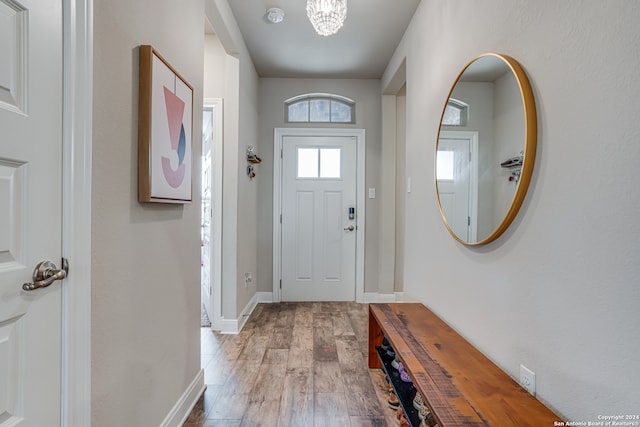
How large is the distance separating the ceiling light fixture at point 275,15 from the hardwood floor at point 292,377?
2594 mm

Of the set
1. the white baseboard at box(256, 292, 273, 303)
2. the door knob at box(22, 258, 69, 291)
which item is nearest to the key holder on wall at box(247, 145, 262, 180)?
the white baseboard at box(256, 292, 273, 303)

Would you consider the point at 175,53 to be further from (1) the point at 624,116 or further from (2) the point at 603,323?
(2) the point at 603,323

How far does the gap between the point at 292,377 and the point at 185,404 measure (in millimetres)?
666

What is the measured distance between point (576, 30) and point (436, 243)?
128cm

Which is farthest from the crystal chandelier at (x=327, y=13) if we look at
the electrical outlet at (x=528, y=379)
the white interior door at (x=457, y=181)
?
the electrical outlet at (x=528, y=379)

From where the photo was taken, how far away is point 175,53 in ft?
5.07

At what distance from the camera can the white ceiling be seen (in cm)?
243

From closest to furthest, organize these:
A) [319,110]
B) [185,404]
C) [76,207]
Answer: [76,207], [185,404], [319,110]

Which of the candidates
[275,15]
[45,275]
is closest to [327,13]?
[275,15]

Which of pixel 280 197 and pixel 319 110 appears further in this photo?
pixel 319 110

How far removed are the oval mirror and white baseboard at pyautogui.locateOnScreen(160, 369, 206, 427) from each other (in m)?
1.63

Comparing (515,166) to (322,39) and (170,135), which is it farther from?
(322,39)

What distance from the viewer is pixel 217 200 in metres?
2.86

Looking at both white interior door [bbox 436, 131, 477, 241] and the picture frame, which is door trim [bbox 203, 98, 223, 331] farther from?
white interior door [bbox 436, 131, 477, 241]
